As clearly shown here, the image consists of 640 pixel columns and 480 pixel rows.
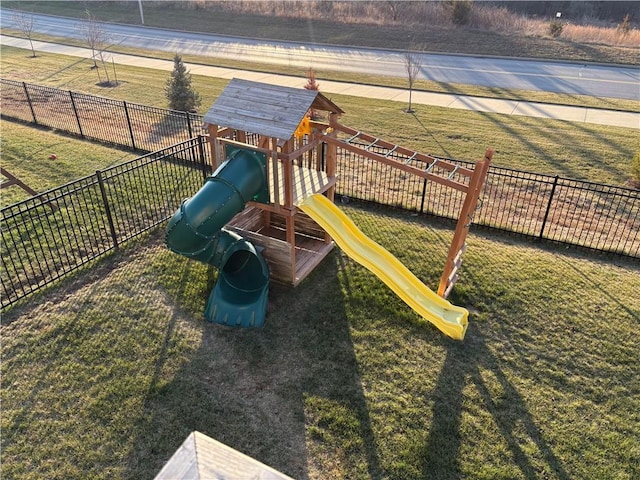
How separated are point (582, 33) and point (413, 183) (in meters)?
25.0

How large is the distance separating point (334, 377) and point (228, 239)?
2432mm

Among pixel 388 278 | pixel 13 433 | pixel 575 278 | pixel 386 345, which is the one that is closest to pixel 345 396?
pixel 386 345

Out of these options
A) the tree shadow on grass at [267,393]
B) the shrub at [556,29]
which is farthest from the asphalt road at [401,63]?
the tree shadow on grass at [267,393]

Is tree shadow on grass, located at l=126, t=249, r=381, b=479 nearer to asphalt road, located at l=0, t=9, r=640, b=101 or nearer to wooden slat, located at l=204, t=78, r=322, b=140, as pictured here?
wooden slat, located at l=204, t=78, r=322, b=140

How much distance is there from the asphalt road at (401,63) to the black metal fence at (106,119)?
35.7 ft

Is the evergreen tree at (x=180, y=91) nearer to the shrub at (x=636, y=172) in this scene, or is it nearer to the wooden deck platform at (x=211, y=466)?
the shrub at (x=636, y=172)

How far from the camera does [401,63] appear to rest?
79.3 feet

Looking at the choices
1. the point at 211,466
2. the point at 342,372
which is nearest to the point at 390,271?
the point at 342,372

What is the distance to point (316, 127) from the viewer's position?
7.13 metres

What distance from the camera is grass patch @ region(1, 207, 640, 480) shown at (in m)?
4.77

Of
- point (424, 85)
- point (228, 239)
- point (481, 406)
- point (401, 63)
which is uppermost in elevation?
point (228, 239)

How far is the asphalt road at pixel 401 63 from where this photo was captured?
20.0 m

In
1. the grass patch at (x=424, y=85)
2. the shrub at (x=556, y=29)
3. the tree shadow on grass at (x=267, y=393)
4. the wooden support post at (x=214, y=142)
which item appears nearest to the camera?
the tree shadow on grass at (x=267, y=393)

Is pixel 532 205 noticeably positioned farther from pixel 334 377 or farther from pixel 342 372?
pixel 334 377
